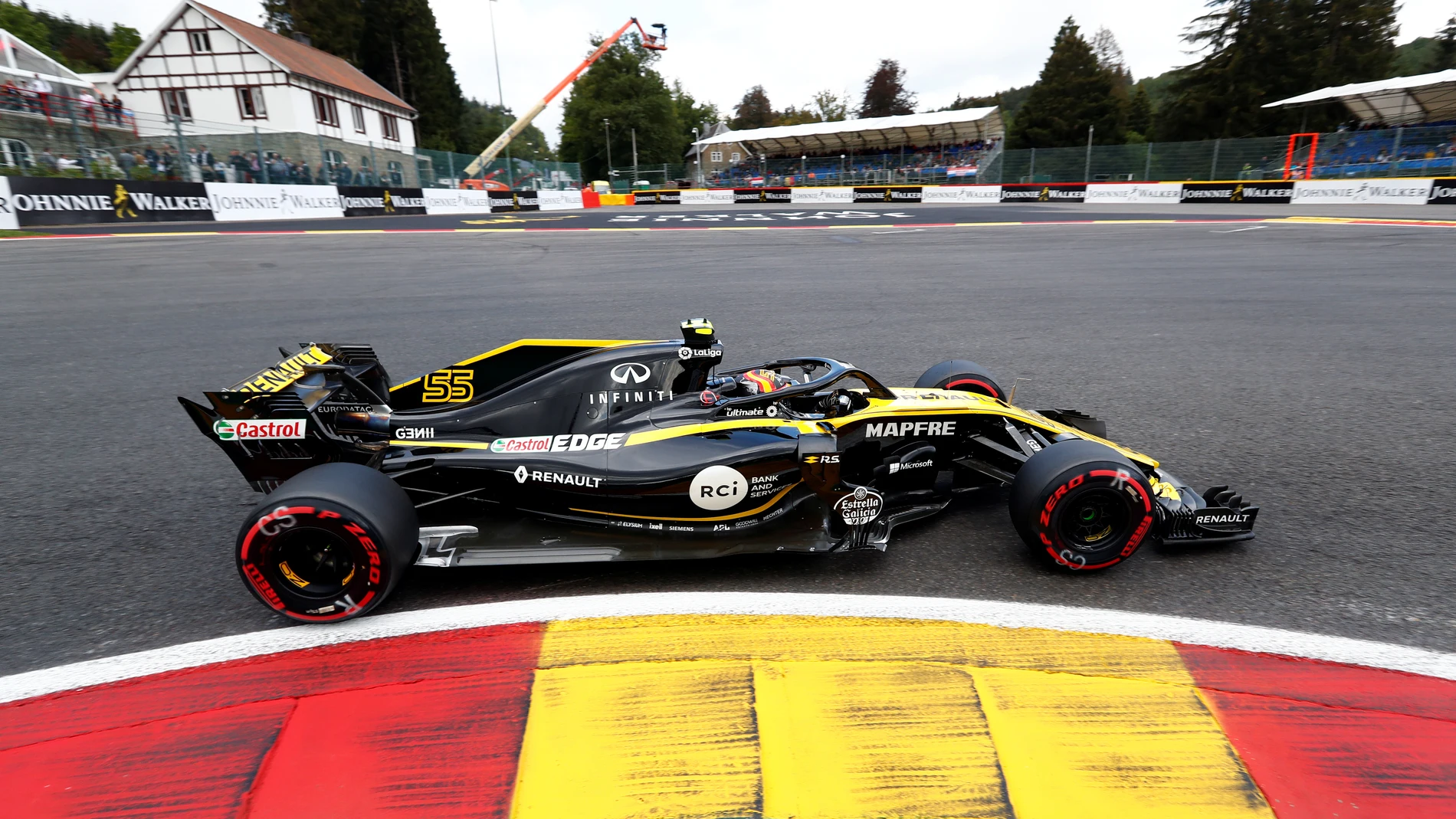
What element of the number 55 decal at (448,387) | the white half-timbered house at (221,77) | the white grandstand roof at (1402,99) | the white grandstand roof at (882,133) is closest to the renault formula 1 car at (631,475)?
the number 55 decal at (448,387)

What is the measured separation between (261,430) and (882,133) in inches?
2162

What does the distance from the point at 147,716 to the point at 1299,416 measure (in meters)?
6.98

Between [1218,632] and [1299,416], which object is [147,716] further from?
[1299,416]

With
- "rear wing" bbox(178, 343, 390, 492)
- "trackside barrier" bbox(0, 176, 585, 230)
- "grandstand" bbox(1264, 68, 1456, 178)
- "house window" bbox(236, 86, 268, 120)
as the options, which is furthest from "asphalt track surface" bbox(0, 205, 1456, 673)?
"house window" bbox(236, 86, 268, 120)

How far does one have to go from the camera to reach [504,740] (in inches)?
88.4

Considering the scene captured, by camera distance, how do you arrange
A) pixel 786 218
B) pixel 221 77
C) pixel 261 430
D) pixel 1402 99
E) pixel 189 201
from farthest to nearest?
pixel 221 77 < pixel 1402 99 < pixel 786 218 < pixel 189 201 < pixel 261 430

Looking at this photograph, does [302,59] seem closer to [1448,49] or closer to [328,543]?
[328,543]

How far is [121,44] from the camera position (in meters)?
72.6

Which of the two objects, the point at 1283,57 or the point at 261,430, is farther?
the point at 1283,57

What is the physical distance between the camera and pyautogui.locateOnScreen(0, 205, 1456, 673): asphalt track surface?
3074 mm

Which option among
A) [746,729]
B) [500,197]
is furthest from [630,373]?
[500,197]

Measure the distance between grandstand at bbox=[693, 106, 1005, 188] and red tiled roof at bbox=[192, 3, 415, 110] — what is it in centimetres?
2409

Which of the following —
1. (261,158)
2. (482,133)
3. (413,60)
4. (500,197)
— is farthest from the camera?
(482,133)

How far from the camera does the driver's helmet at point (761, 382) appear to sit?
3.90 meters
